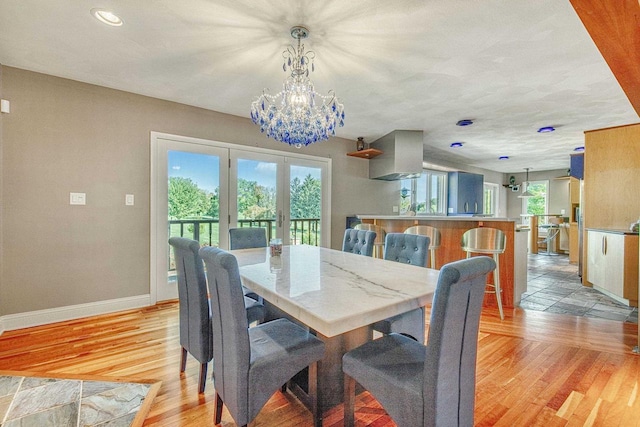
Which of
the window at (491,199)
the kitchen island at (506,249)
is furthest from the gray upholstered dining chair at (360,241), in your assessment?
the window at (491,199)

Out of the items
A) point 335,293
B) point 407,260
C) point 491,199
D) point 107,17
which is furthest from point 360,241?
point 491,199

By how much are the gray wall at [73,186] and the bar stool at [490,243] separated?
3573 mm

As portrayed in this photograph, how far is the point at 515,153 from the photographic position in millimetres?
6371

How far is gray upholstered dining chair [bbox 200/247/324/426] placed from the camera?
1235 millimetres

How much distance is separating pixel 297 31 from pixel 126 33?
127 centimetres

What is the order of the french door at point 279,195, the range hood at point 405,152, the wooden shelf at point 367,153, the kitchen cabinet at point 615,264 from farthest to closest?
the wooden shelf at point 367,153 → the range hood at point 405,152 → the french door at point 279,195 → the kitchen cabinet at point 615,264

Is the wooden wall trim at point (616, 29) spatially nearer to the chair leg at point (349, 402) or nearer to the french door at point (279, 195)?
the chair leg at point (349, 402)

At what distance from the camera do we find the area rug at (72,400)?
5.18 ft

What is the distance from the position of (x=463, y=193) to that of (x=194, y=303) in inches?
272

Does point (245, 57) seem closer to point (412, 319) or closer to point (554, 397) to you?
point (412, 319)

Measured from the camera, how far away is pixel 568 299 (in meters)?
3.73

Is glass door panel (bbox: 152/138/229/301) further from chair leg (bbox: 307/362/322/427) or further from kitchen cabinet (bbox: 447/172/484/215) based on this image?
kitchen cabinet (bbox: 447/172/484/215)

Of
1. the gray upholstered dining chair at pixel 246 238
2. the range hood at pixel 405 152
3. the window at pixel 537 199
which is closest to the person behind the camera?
the gray upholstered dining chair at pixel 246 238

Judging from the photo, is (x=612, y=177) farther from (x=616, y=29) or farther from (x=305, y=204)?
(x=305, y=204)
